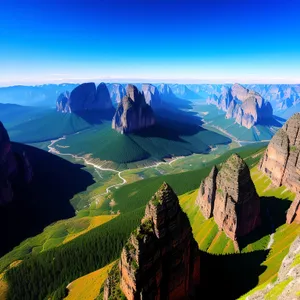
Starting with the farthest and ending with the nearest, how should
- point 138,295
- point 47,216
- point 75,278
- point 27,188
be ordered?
point 27,188, point 47,216, point 75,278, point 138,295

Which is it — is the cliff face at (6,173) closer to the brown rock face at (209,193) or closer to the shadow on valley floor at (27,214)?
the shadow on valley floor at (27,214)

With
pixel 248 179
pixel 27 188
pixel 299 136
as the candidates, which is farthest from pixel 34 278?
pixel 299 136

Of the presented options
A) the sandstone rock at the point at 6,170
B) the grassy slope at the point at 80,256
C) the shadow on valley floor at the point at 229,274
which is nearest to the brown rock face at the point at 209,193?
the shadow on valley floor at the point at 229,274

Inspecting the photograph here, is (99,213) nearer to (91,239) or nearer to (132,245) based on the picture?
(91,239)

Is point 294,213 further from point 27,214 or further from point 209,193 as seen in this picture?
point 27,214

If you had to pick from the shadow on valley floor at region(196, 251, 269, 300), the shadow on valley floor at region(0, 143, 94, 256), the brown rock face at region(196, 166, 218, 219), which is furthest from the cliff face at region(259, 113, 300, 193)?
the shadow on valley floor at region(0, 143, 94, 256)

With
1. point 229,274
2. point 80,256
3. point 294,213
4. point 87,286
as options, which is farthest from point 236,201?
point 80,256
